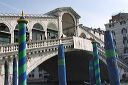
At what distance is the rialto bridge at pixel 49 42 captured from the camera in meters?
17.4

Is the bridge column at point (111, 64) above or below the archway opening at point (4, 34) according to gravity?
below

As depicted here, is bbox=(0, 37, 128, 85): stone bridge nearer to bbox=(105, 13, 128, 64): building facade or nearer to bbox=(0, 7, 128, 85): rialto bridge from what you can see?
bbox=(0, 7, 128, 85): rialto bridge

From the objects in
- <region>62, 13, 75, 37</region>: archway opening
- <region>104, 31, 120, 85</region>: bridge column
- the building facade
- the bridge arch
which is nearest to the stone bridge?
the bridge arch

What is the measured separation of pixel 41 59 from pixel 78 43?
14.4ft

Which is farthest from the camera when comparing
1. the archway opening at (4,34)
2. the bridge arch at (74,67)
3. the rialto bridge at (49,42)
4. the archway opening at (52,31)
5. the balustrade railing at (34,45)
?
the bridge arch at (74,67)

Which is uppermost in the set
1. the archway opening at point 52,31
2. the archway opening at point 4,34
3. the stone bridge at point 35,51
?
the archway opening at point 52,31

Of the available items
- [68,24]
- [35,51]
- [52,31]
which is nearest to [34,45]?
[35,51]

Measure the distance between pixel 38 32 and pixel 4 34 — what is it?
393cm

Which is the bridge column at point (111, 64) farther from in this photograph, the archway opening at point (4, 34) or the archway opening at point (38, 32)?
the archway opening at point (38, 32)

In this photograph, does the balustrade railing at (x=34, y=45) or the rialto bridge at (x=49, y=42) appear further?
the rialto bridge at (x=49, y=42)

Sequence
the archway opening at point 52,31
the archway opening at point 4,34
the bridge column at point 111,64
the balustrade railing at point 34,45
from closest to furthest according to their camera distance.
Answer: the bridge column at point 111,64 → the balustrade railing at point 34,45 → the archway opening at point 4,34 → the archway opening at point 52,31

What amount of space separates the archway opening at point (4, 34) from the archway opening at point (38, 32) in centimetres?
287

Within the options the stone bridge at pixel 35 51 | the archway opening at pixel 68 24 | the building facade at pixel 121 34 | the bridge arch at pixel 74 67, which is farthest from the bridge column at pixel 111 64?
the building facade at pixel 121 34

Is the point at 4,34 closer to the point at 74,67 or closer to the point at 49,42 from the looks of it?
the point at 49,42
